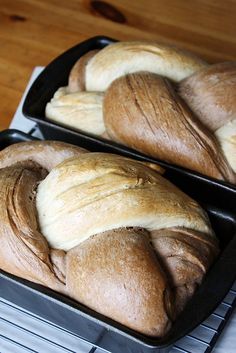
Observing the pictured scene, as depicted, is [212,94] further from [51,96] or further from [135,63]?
[51,96]

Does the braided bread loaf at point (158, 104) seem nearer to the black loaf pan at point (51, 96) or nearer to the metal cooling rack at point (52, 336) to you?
the black loaf pan at point (51, 96)

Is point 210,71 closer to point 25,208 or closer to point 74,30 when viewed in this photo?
point 25,208

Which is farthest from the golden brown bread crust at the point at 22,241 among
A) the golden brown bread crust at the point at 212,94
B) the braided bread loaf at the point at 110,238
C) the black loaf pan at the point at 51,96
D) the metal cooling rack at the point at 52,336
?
the golden brown bread crust at the point at 212,94

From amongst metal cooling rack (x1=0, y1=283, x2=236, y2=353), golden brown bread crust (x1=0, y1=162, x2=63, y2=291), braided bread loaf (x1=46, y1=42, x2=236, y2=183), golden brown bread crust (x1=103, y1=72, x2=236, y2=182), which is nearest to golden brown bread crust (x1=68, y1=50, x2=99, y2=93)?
braided bread loaf (x1=46, y1=42, x2=236, y2=183)

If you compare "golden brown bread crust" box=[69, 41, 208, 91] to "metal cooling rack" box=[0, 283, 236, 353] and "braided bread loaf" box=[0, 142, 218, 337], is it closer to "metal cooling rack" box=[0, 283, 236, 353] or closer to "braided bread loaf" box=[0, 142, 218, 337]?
"braided bread loaf" box=[0, 142, 218, 337]

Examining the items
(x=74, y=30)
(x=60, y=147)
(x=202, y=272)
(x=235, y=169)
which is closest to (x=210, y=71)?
(x=235, y=169)

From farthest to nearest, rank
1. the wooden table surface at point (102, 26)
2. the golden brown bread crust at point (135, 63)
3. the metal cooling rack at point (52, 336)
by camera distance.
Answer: the wooden table surface at point (102, 26)
the golden brown bread crust at point (135, 63)
the metal cooling rack at point (52, 336)
